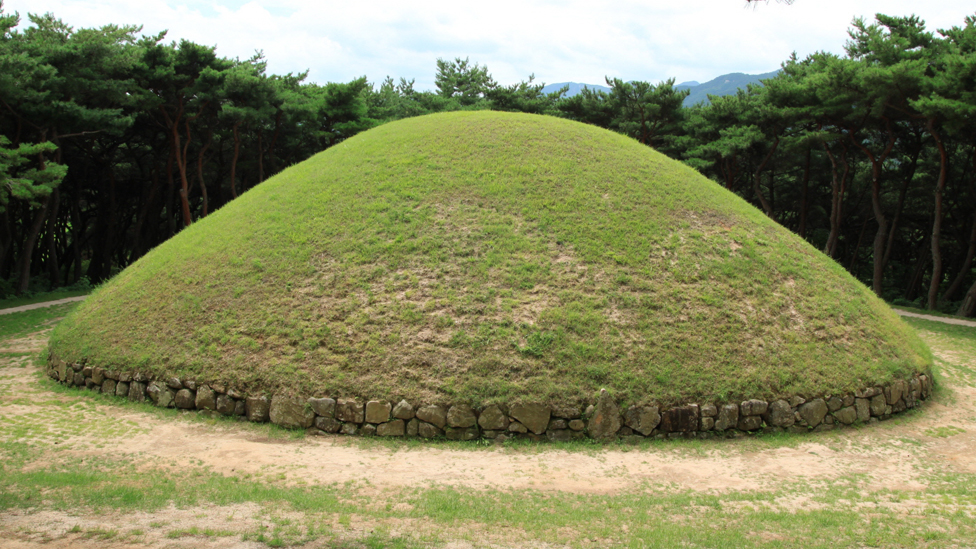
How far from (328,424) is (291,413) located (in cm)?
60

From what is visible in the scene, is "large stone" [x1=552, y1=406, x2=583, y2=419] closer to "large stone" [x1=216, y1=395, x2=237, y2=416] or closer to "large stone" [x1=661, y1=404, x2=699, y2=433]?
"large stone" [x1=661, y1=404, x2=699, y2=433]

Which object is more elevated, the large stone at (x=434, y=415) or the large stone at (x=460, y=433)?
the large stone at (x=434, y=415)

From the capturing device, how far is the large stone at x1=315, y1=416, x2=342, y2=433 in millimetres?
8930

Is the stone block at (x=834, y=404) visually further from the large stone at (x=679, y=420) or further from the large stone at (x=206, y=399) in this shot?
the large stone at (x=206, y=399)

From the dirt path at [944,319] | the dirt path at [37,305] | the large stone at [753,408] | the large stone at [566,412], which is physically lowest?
the large stone at [566,412]

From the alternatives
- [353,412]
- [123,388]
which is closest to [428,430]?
[353,412]

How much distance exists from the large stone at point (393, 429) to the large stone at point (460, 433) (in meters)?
0.65

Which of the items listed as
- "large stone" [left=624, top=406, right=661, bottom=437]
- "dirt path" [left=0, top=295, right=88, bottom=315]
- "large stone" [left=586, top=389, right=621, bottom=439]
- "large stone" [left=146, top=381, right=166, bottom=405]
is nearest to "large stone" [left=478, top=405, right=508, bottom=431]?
"large stone" [left=586, top=389, right=621, bottom=439]

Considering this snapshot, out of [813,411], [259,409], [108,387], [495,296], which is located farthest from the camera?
[495,296]

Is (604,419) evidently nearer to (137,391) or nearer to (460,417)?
(460,417)

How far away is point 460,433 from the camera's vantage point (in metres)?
8.78

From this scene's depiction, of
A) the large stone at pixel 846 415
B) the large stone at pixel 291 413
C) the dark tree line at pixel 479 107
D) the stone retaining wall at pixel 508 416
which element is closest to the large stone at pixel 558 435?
the stone retaining wall at pixel 508 416

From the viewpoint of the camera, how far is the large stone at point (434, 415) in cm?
877

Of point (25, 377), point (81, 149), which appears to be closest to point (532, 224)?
point (25, 377)
